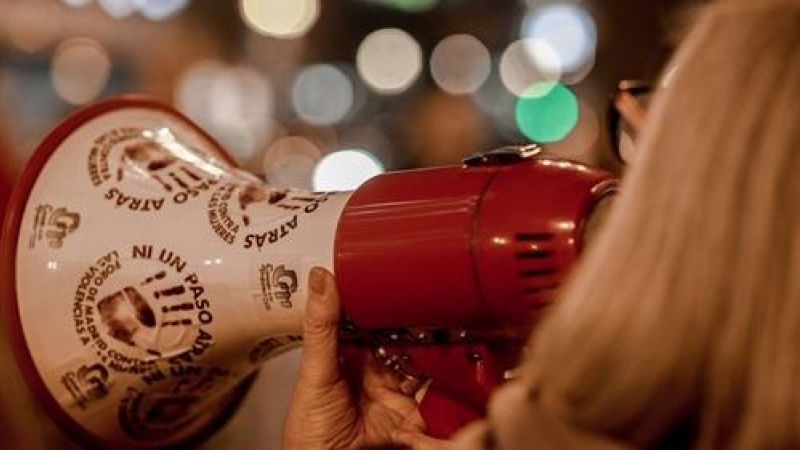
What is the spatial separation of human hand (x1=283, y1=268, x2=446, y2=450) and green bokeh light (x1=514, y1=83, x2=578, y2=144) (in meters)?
3.74

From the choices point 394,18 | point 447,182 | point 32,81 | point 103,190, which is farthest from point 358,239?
point 394,18

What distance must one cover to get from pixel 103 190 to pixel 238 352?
0.19 metres

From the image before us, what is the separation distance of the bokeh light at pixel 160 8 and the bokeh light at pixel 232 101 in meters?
0.26

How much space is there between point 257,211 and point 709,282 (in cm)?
44

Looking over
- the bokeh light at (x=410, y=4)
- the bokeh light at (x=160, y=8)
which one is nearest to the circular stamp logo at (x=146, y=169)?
the bokeh light at (x=160, y=8)

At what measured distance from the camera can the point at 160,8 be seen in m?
3.85

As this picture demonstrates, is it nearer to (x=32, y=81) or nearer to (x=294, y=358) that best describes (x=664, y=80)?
(x=294, y=358)

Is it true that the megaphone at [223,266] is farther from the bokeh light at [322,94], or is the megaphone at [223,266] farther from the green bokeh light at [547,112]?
the bokeh light at [322,94]

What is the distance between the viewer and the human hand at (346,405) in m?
0.97

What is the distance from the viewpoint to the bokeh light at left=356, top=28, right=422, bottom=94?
5.11m

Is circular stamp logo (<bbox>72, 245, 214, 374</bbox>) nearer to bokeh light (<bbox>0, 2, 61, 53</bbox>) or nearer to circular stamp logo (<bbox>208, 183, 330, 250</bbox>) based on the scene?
circular stamp logo (<bbox>208, 183, 330, 250</bbox>)

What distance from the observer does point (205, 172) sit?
1.07 m

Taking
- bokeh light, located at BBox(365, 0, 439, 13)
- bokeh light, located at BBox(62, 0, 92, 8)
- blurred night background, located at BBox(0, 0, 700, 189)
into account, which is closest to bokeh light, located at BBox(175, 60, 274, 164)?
blurred night background, located at BBox(0, 0, 700, 189)

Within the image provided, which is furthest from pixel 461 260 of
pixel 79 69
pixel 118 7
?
pixel 118 7
